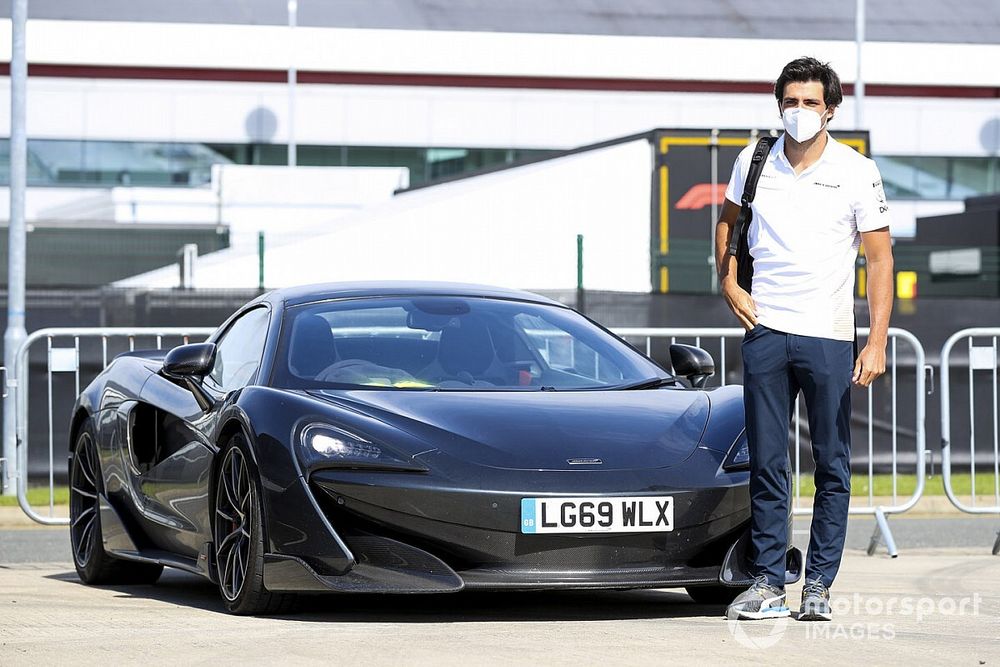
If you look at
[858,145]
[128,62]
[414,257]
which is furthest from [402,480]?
[128,62]

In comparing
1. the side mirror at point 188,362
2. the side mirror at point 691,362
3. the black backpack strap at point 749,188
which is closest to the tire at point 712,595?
the side mirror at point 691,362

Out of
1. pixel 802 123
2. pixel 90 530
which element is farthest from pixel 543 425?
pixel 90 530

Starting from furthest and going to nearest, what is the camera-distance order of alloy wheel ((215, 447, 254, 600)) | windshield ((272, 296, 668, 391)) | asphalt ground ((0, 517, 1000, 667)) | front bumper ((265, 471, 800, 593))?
windshield ((272, 296, 668, 391)) < alloy wheel ((215, 447, 254, 600)) < front bumper ((265, 471, 800, 593)) < asphalt ground ((0, 517, 1000, 667))

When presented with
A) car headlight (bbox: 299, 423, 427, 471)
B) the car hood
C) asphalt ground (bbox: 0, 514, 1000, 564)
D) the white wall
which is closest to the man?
the car hood

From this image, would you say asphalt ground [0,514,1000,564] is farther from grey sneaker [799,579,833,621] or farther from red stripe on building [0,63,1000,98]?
red stripe on building [0,63,1000,98]

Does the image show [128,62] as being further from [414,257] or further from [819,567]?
[819,567]

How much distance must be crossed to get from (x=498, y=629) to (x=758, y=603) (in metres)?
0.89

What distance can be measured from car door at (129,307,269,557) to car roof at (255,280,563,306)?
0.14m

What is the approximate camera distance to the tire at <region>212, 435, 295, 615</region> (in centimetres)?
618

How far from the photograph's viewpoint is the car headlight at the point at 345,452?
5.96 m

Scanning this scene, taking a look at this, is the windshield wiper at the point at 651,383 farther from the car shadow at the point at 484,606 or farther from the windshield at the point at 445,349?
the car shadow at the point at 484,606

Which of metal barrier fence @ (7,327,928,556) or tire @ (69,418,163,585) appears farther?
metal barrier fence @ (7,327,928,556)

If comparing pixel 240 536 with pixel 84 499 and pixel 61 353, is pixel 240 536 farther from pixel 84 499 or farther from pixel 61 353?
pixel 61 353

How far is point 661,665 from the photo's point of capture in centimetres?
504
